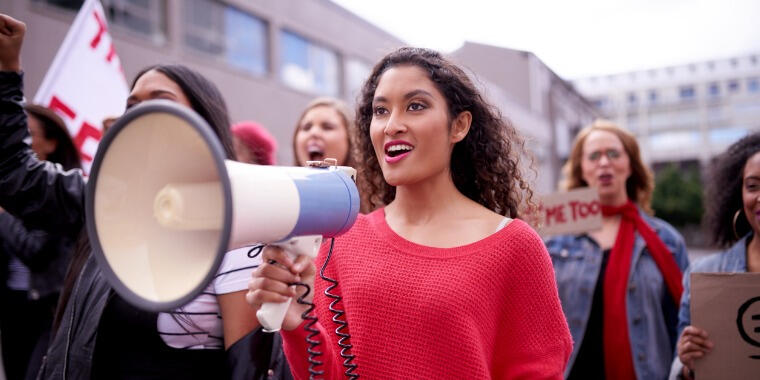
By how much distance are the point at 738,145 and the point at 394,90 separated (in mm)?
1847

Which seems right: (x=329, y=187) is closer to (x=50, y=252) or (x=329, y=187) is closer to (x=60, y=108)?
(x=50, y=252)

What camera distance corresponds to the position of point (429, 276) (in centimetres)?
149

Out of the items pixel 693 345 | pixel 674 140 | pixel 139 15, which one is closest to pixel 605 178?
pixel 693 345

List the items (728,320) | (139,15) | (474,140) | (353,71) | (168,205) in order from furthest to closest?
(353,71)
(139,15)
(728,320)
(474,140)
(168,205)

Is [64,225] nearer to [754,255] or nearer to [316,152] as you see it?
[316,152]

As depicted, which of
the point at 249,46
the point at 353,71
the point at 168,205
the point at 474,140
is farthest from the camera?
the point at 353,71

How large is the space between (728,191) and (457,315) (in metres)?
1.81

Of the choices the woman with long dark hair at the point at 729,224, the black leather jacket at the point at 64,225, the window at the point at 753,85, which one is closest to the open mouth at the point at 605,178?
the woman with long dark hair at the point at 729,224

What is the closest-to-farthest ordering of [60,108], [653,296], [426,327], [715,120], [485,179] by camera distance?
[426,327]
[485,179]
[653,296]
[60,108]
[715,120]

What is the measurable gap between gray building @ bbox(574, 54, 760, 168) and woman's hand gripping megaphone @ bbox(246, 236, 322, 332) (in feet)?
160

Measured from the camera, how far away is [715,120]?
4788 centimetres

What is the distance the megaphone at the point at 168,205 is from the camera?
3.13ft

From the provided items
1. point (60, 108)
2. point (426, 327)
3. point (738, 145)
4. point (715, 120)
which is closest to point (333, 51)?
point (60, 108)

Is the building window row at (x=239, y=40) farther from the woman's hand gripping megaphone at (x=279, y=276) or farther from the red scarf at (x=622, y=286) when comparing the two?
the woman's hand gripping megaphone at (x=279, y=276)
